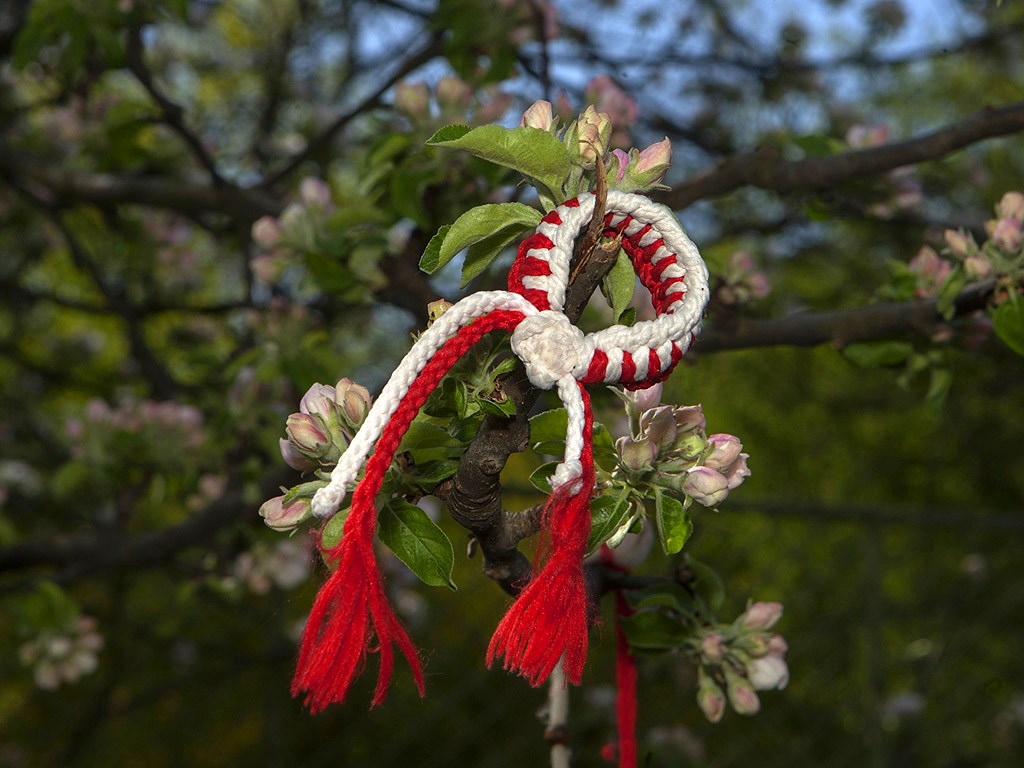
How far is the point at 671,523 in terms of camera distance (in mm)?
657

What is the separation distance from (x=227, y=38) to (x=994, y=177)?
4.61 m

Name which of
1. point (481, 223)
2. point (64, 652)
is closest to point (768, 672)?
point (481, 223)

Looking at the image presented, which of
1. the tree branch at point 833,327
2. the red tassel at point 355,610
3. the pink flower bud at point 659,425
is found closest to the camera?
the red tassel at point 355,610

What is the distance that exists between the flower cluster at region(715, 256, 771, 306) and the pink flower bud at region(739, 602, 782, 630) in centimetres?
39

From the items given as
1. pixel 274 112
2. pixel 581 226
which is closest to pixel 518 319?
pixel 581 226

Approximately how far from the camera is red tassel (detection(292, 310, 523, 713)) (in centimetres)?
51

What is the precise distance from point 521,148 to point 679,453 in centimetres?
23

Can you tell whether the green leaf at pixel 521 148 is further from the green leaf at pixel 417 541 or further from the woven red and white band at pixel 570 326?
the green leaf at pixel 417 541

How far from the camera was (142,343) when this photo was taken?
216 centimetres

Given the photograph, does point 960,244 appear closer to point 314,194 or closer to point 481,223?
point 481,223

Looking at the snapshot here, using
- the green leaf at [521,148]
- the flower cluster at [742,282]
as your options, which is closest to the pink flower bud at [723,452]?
the green leaf at [521,148]

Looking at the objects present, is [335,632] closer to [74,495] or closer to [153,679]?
[74,495]

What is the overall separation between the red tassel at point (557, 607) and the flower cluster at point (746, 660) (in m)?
0.45

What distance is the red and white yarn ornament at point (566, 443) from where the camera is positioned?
516 mm
